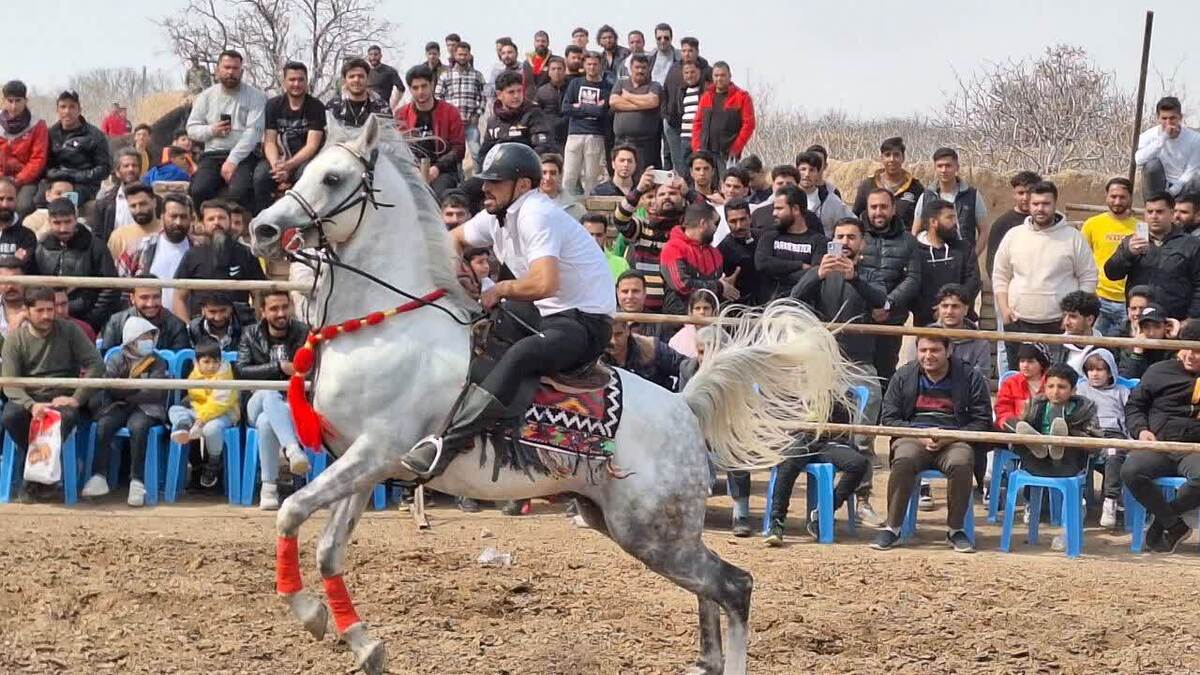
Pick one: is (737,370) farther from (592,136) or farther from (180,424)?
(592,136)

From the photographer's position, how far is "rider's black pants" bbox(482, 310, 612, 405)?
6625 mm

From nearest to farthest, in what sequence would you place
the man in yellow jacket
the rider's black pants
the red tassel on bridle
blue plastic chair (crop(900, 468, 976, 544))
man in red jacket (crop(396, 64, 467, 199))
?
the red tassel on bridle < the rider's black pants < blue plastic chair (crop(900, 468, 976, 544)) < the man in yellow jacket < man in red jacket (crop(396, 64, 467, 199))

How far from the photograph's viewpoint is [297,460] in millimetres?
9766

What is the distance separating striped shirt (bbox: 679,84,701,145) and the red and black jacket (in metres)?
4.26

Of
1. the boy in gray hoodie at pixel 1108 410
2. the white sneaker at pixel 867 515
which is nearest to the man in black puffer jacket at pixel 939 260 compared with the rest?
the boy in gray hoodie at pixel 1108 410

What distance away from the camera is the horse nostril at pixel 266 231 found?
6.29m

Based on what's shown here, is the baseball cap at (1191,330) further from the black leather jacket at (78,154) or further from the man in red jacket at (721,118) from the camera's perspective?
the black leather jacket at (78,154)

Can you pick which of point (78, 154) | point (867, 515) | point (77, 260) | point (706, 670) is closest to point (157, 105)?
point (78, 154)

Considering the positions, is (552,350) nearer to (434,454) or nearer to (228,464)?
(434,454)

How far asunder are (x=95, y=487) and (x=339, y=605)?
4639 millimetres

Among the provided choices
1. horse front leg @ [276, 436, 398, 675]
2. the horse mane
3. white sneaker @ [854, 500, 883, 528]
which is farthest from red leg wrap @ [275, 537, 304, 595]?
white sneaker @ [854, 500, 883, 528]

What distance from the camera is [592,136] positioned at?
16016mm

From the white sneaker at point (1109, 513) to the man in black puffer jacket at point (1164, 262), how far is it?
1.70 metres

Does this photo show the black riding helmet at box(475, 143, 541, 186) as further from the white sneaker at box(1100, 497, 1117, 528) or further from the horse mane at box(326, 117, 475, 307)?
the white sneaker at box(1100, 497, 1117, 528)
